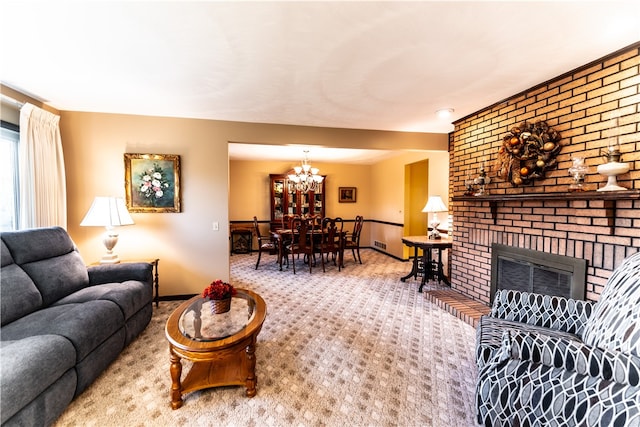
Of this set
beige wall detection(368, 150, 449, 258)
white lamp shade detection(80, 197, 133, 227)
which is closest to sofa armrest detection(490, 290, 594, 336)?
beige wall detection(368, 150, 449, 258)

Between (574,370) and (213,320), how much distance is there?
2062 millimetres

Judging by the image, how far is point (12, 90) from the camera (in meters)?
2.53

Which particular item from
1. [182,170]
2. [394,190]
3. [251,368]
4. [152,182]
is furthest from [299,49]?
[394,190]

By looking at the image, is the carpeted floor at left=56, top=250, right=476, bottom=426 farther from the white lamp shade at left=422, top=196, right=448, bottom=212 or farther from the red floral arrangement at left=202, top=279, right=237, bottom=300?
the white lamp shade at left=422, top=196, right=448, bottom=212

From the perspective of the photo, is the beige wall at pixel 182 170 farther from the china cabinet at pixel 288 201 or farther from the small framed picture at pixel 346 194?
the small framed picture at pixel 346 194

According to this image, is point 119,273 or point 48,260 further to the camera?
point 119,273

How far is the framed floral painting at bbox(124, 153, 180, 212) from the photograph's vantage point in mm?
3311

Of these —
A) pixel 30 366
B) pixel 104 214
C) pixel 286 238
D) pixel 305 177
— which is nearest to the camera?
pixel 30 366

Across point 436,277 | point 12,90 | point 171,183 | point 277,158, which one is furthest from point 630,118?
point 277,158

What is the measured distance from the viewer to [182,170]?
342 centimetres

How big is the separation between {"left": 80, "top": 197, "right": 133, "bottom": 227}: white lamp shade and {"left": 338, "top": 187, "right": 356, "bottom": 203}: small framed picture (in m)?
5.32

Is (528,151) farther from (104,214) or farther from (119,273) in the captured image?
(104,214)

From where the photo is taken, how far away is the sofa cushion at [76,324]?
65.3 inches

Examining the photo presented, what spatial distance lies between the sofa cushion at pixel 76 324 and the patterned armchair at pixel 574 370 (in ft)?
8.13
